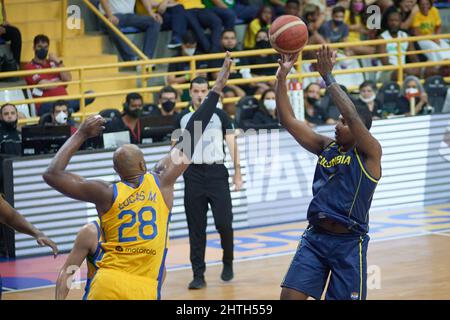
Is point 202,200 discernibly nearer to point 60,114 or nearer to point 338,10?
point 60,114

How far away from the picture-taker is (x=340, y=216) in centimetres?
766

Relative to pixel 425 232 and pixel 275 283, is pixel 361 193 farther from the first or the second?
pixel 425 232

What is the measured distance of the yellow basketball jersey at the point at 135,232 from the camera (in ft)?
22.4

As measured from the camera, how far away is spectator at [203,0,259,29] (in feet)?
61.7

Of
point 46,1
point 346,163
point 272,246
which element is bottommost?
point 272,246

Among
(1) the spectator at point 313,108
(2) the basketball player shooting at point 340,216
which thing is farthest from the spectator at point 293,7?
(2) the basketball player shooting at point 340,216

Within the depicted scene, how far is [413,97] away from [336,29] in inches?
107

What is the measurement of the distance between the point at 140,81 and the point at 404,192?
205 inches

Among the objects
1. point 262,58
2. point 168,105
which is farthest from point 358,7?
point 168,105

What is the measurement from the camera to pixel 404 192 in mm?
16172

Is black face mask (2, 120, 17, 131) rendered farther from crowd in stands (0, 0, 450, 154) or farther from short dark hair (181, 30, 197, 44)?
short dark hair (181, 30, 197, 44)

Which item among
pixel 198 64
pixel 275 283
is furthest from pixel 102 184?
pixel 198 64

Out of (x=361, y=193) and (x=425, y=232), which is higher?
(x=361, y=193)

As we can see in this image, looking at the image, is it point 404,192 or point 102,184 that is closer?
point 102,184
